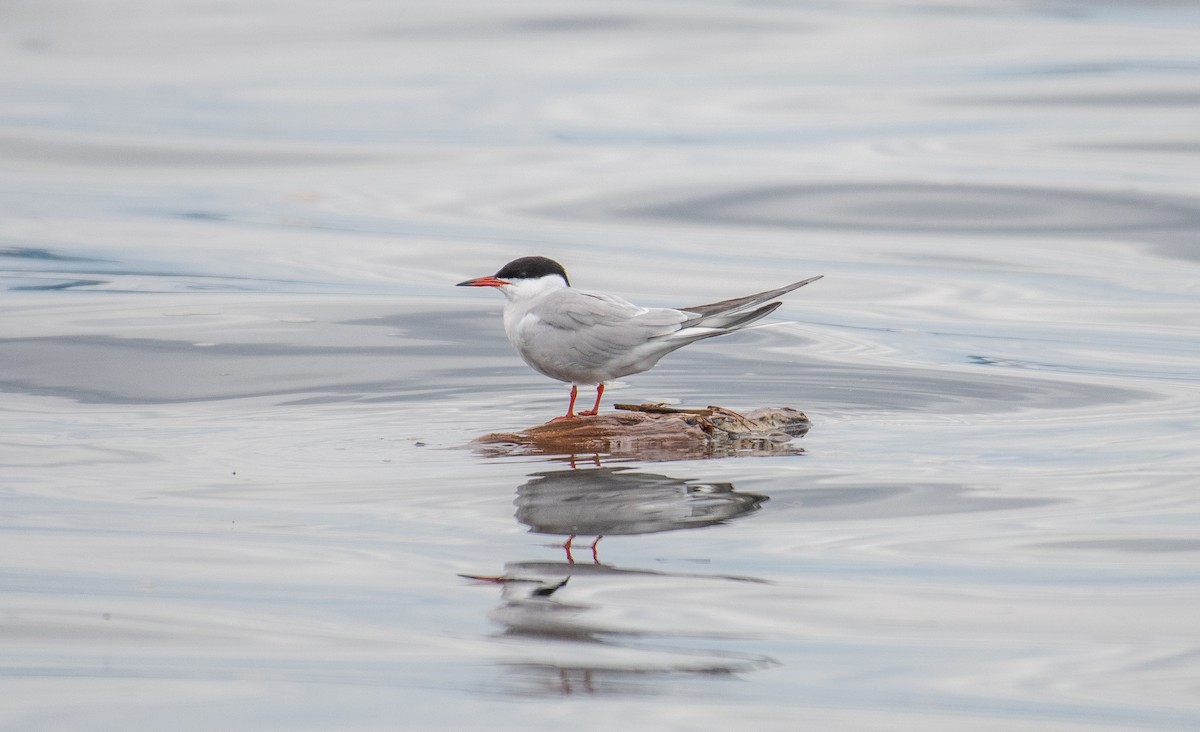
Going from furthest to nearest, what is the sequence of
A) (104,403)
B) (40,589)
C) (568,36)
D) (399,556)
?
(568,36), (104,403), (399,556), (40,589)

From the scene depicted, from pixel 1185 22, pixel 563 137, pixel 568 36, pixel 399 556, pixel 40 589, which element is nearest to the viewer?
pixel 40 589

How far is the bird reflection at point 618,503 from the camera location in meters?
5.80

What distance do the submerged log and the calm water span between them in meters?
0.14

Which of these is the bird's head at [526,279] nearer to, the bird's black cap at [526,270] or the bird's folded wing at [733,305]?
the bird's black cap at [526,270]

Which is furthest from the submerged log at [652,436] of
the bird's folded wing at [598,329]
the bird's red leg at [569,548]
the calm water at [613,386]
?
the bird's red leg at [569,548]

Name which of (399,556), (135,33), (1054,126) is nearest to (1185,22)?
(1054,126)

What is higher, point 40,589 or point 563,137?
point 563,137

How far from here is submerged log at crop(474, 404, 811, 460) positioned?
6961 millimetres

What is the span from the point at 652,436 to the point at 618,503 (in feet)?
3.26

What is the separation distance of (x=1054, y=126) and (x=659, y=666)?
15.6m

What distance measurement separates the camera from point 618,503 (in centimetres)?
609

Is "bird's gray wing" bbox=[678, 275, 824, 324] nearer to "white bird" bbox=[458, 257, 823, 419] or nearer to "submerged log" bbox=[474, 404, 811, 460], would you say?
"white bird" bbox=[458, 257, 823, 419]

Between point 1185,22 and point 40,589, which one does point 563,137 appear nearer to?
point 1185,22

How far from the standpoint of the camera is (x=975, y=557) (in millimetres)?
5621
